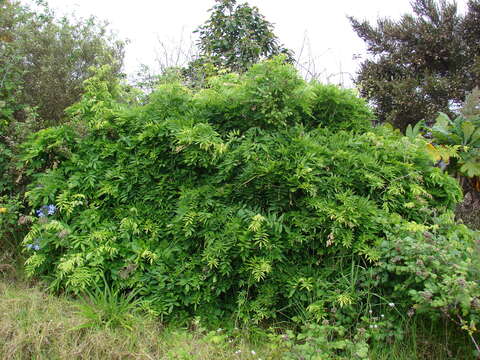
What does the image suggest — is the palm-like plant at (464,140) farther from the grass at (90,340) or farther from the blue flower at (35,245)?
the blue flower at (35,245)

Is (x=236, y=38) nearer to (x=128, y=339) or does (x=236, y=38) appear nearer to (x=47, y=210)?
(x=47, y=210)

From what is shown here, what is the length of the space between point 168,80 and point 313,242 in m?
2.99

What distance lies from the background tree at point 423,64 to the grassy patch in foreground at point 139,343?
7.97 meters

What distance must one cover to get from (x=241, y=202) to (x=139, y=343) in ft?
4.18

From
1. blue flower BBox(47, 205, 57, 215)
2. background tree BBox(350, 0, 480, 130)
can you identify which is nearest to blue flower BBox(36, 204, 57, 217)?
blue flower BBox(47, 205, 57, 215)

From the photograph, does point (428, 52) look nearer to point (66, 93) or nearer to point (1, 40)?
point (66, 93)

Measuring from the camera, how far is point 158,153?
330cm

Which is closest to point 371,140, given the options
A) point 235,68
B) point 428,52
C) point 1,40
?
point 235,68

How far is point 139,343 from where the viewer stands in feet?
8.38

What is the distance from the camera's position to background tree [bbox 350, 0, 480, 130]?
32.0 feet

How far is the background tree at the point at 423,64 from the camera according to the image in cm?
975

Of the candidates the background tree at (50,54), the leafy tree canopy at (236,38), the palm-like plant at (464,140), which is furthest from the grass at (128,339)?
the leafy tree canopy at (236,38)

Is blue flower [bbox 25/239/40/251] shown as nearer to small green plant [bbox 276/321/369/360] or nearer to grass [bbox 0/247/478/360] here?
grass [bbox 0/247/478/360]

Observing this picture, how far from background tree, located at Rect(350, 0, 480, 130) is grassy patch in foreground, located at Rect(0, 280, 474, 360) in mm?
7971
